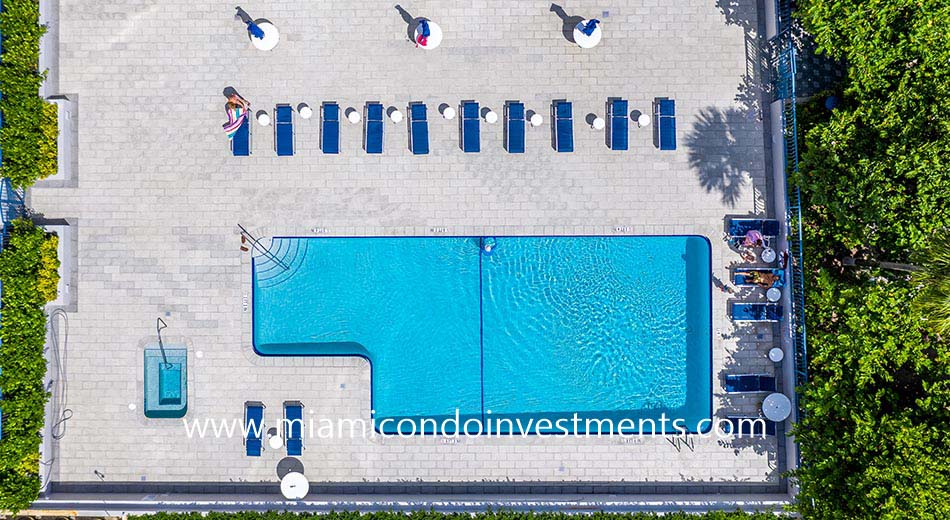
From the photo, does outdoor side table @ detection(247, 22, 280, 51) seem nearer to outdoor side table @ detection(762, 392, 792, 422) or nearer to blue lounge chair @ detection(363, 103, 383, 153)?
blue lounge chair @ detection(363, 103, 383, 153)

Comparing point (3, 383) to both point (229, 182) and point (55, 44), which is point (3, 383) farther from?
point (55, 44)

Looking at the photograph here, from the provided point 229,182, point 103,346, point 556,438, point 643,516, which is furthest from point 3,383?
point 643,516

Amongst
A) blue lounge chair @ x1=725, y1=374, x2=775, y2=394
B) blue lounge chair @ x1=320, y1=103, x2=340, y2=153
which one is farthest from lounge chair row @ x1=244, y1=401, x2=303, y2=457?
blue lounge chair @ x1=725, y1=374, x2=775, y2=394

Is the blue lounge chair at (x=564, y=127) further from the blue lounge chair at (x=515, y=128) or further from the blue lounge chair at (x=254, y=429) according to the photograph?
the blue lounge chair at (x=254, y=429)

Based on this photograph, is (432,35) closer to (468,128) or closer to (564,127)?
(468,128)

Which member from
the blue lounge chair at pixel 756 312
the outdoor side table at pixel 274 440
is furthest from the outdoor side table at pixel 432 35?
the outdoor side table at pixel 274 440
